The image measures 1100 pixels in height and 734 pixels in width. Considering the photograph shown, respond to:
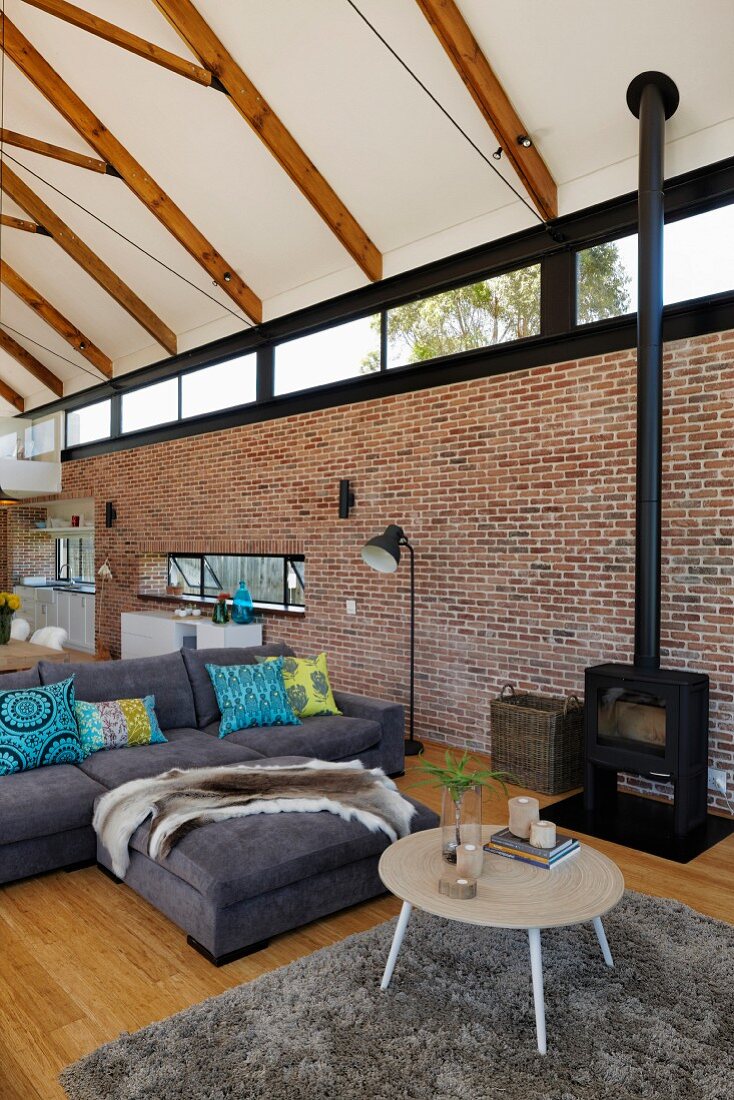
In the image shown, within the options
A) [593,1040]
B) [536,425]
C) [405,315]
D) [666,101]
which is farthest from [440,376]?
[593,1040]

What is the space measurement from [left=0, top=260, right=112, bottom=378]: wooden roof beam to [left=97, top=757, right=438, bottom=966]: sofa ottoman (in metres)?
7.89

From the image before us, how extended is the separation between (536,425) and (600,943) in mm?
3200

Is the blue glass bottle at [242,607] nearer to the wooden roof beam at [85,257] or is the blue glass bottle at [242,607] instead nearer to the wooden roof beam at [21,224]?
the wooden roof beam at [85,257]

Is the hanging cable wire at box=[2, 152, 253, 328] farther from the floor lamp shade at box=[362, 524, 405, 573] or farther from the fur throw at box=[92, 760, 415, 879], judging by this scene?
the fur throw at box=[92, 760, 415, 879]

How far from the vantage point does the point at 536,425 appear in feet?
16.0

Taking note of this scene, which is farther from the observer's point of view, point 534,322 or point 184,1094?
point 534,322

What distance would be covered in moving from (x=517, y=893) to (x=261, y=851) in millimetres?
914

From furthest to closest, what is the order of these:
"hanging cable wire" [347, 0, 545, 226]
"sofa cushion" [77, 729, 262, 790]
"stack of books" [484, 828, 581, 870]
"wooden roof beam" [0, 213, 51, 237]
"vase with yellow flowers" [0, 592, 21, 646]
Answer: "wooden roof beam" [0, 213, 51, 237] → "vase with yellow flowers" [0, 592, 21, 646] → "hanging cable wire" [347, 0, 545, 226] → "sofa cushion" [77, 729, 262, 790] → "stack of books" [484, 828, 581, 870]

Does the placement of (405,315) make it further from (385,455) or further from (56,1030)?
(56,1030)

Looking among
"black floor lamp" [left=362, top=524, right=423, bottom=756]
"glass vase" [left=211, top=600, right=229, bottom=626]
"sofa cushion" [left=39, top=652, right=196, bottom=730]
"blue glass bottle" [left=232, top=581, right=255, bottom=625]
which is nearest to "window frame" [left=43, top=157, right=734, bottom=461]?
"black floor lamp" [left=362, top=524, right=423, bottom=756]

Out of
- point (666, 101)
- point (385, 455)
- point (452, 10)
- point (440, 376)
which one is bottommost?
point (385, 455)

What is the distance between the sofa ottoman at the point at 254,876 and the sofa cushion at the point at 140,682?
4.25ft

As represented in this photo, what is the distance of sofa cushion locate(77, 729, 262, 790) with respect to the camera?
136 inches

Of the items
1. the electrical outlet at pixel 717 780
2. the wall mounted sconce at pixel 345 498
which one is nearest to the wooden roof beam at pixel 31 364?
the wall mounted sconce at pixel 345 498
